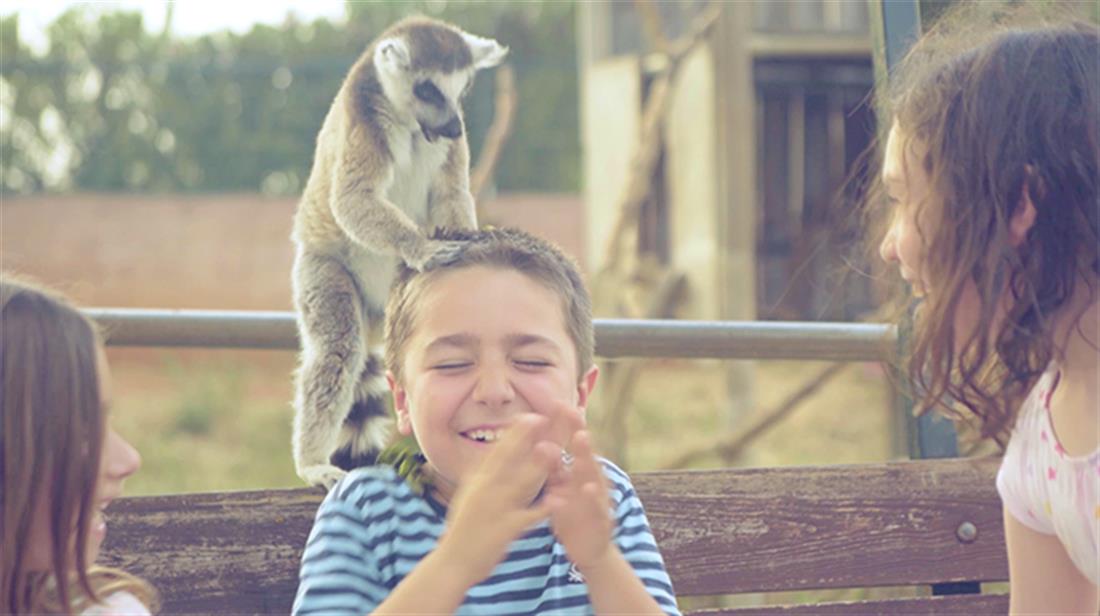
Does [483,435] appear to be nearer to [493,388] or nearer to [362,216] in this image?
[493,388]

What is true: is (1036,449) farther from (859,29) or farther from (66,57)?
(66,57)

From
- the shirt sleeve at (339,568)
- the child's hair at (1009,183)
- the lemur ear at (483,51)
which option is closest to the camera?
the shirt sleeve at (339,568)

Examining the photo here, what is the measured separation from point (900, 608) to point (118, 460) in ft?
3.84

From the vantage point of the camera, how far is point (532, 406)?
4.96 ft

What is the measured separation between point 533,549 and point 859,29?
6363 millimetres

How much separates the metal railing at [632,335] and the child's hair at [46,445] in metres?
0.62

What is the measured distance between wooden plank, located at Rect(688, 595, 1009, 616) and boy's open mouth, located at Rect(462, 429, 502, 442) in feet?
1.61

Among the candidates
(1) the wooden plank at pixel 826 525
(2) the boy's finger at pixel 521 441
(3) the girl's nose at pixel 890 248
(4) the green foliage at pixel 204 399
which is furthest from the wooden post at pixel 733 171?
(4) the green foliage at pixel 204 399

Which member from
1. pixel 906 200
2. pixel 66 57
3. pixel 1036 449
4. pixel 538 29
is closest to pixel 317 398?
pixel 906 200

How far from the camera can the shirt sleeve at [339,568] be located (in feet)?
4.80

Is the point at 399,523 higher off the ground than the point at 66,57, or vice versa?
the point at 66,57

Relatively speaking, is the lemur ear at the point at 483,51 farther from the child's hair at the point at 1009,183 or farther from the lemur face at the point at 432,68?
the child's hair at the point at 1009,183

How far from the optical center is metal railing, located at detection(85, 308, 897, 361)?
6.55 feet

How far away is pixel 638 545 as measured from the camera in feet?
5.10
